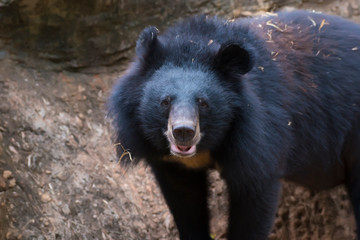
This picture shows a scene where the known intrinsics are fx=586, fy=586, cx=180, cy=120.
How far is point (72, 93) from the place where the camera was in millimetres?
6016

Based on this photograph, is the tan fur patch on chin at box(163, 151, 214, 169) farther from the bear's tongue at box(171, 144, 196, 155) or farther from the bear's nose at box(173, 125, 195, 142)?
the bear's nose at box(173, 125, 195, 142)

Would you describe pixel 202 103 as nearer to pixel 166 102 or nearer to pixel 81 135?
pixel 166 102

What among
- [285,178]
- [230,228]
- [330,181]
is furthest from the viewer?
[330,181]

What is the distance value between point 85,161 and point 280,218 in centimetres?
212

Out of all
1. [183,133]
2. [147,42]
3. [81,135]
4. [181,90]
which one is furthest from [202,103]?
[81,135]

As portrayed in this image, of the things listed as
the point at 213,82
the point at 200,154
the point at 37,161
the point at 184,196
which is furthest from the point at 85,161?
the point at 213,82

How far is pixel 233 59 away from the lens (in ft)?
13.5

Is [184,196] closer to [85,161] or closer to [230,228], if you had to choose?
[230,228]

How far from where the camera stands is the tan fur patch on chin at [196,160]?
4.46 m

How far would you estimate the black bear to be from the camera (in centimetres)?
411

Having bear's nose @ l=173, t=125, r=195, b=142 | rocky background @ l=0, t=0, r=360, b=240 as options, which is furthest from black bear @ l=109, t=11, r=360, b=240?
rocky background @ l=0, t=0, r=360, b=240

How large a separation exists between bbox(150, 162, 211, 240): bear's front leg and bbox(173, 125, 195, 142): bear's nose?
0.78 metres

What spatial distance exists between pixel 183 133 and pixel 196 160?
770 millimetres

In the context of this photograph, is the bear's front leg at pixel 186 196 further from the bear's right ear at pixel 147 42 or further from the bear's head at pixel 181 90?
the bear's right ear at pixel 147 42
